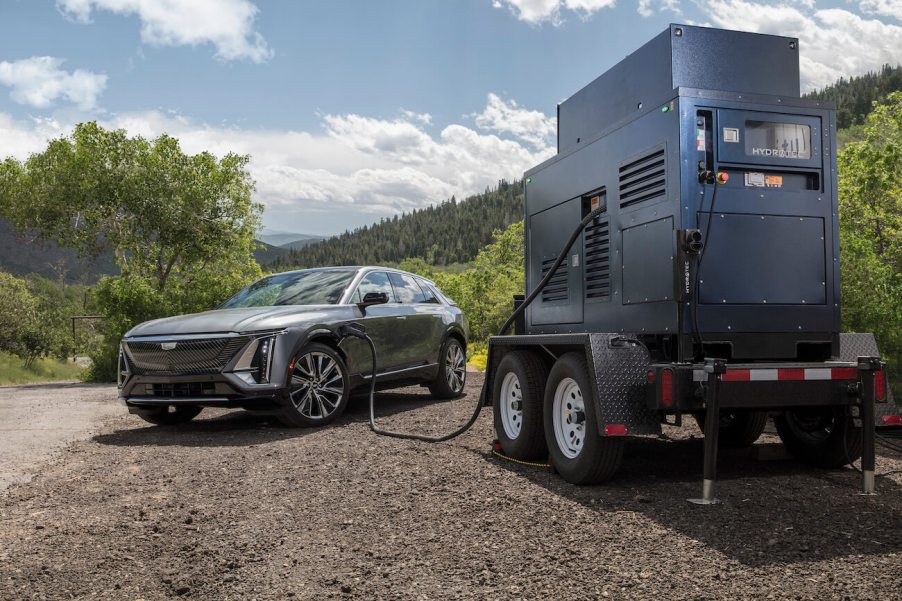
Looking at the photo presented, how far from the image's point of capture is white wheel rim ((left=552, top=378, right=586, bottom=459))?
558 cm

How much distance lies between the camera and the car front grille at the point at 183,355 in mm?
7859

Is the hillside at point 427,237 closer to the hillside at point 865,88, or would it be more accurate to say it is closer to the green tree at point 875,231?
the hillside at point 865,88

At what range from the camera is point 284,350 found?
7.98 m

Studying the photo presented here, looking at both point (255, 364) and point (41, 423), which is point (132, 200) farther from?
point (255, 364)

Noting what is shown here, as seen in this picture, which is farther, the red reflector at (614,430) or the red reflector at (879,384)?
the red reflector at (879,384)

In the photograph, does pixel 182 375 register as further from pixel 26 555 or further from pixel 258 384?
→ pixel 26 555

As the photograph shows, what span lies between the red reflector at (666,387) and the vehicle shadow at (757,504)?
633 mm

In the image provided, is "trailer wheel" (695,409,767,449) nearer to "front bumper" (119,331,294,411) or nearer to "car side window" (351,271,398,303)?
"front bumper" (119,331,294,411)

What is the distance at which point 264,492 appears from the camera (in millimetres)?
5363

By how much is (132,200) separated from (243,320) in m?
21.1

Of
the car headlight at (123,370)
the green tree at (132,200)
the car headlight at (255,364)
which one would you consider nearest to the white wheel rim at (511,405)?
the car headlight at (255,364)

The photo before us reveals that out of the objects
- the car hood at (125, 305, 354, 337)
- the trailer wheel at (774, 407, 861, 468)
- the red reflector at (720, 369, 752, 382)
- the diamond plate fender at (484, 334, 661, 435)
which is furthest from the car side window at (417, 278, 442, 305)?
the red reflector at (720, 369, 752, 382)

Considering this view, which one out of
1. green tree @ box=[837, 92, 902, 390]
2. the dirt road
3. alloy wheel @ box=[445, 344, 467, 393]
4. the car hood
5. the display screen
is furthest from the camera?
green tree @ box=[837, 92, 902, 390]

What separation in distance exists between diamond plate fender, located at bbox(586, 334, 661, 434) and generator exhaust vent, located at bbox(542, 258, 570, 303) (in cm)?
167
